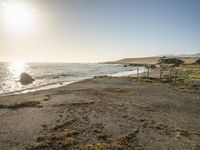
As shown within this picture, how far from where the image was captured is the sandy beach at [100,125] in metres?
12.4

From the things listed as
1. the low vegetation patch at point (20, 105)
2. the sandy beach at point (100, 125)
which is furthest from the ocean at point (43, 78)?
the sandy beach at point (100, 125)

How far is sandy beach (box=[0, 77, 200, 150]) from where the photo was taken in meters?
12.4

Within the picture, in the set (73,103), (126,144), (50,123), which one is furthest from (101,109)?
(126,144)

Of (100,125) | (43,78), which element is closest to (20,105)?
(100,125)

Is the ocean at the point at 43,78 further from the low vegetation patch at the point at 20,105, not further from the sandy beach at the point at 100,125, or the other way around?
the sandy beach at the point at 100,125

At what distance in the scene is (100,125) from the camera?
15781mm

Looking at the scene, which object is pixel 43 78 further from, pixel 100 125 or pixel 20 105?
pixel 100 125

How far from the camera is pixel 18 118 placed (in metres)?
18.0

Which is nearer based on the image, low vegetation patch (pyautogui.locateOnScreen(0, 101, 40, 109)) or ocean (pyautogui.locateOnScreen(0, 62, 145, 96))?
low vegetation patch (pyautogui.locateOnScreen(0, 101, 40, 109))

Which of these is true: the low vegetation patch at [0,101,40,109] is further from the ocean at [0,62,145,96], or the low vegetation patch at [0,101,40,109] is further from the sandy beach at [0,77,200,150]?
the ocean at [0,62,145,96]

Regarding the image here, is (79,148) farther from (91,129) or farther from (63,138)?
(91,129)

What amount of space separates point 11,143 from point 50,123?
13.2ft

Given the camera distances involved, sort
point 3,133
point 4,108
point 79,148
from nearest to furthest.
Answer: point 79,148 → point 3,133 → point 4,108

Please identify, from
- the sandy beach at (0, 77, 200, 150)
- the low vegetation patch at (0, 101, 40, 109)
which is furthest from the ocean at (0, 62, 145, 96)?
the sandy beach at (0, 77, 200, 150)
